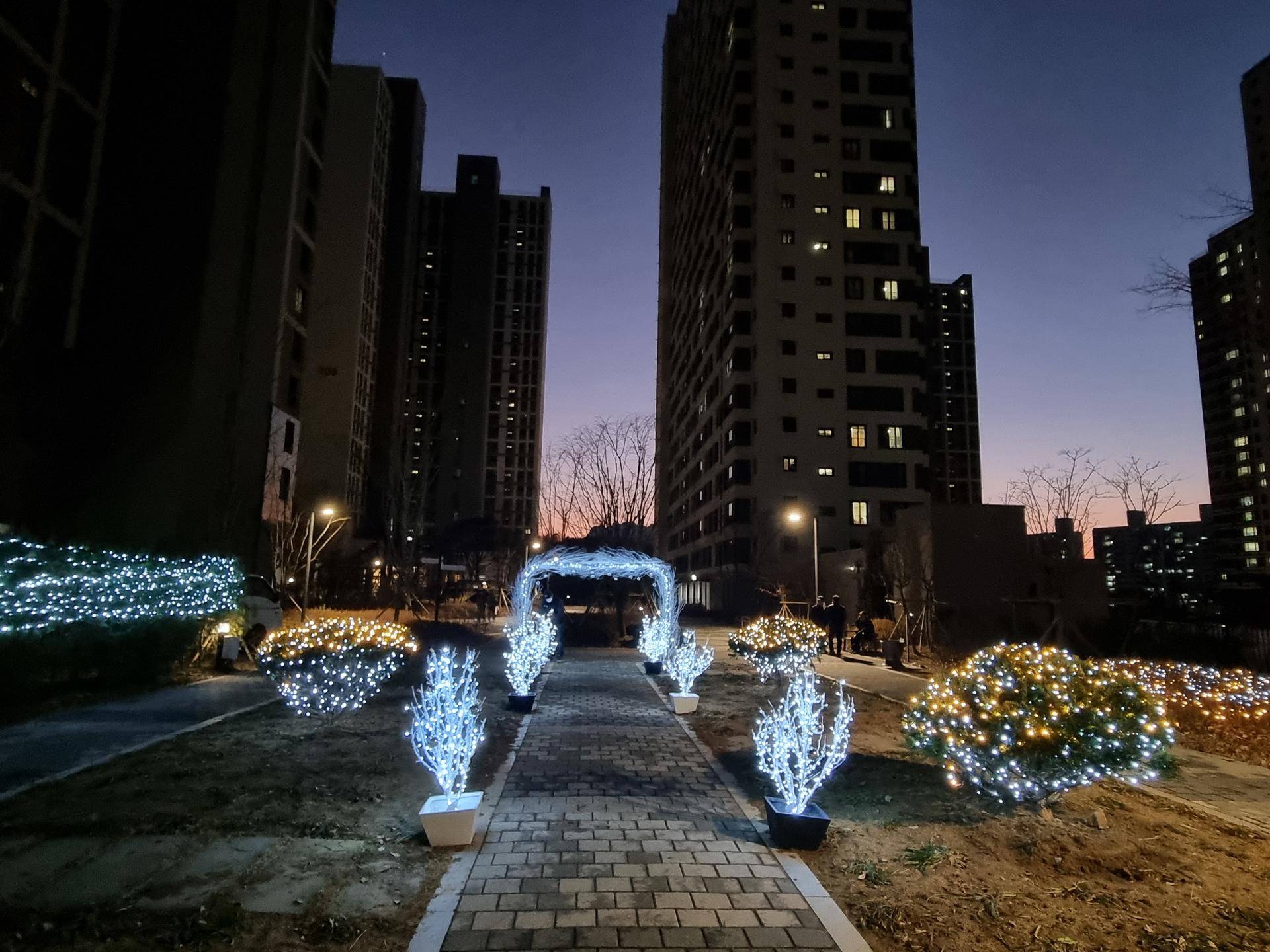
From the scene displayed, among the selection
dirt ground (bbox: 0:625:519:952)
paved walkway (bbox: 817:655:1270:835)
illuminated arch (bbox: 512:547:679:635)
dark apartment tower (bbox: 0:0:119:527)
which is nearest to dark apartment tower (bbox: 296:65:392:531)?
dark apartment tower (bbox: 0:0:119:527)

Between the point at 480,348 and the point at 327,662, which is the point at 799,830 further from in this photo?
the point at 480,348

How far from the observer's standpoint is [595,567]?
19.7 metres

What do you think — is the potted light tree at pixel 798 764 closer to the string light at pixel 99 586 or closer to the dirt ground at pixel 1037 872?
the dirt ground at pixel 1037 872

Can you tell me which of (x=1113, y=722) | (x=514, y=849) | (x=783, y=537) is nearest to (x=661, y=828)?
(x=514, y=849)

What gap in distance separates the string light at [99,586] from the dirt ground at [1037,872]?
439 inches

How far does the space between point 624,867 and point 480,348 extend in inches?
4980

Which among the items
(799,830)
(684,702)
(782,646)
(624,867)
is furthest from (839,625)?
(624,867)

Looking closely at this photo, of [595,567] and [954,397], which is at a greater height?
[954,397]

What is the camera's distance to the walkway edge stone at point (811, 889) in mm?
3984

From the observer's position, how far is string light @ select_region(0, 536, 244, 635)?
10359 mm

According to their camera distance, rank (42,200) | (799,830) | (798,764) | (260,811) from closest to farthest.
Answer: (799,830), (798,764), (260,811), (42,200)

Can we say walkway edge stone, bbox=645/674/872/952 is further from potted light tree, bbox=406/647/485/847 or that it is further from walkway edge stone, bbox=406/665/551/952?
potted light tree, bbox=406/647/485/847

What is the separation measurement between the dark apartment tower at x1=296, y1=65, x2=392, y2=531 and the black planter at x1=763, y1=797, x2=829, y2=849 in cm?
7158

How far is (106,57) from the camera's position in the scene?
28172 millimetres
